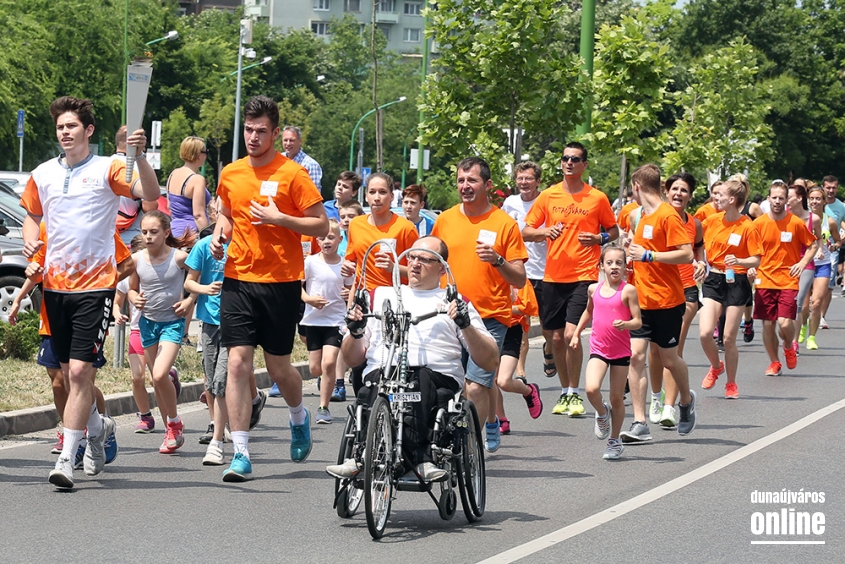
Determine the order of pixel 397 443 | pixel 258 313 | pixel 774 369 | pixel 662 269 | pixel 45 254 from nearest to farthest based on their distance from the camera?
pixel 397 443, pixel 258 313, pixel 45 254, pixel 662 269, pixel 774 369

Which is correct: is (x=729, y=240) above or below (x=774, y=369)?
above

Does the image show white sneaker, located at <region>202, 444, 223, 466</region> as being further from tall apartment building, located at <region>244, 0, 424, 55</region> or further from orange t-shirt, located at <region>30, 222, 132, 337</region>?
tall apartment building, located at <region>244, 0, 424, 55</region>

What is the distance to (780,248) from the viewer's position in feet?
50.6

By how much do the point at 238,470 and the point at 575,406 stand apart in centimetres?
426

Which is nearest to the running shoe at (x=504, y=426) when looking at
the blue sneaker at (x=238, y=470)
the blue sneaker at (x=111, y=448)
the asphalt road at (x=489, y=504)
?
the asphalt road at (x=489, y=504)

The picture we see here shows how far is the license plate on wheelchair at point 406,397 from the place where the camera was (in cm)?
691

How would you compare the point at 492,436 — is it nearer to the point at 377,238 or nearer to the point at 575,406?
the point at 377,238

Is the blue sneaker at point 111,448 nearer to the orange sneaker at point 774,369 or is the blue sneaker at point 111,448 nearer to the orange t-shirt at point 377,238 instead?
the orange t-shirt at point 377,238

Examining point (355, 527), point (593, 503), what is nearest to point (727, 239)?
point (593, 503)

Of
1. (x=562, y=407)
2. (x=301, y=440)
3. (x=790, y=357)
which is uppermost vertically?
(x=790, y=357)

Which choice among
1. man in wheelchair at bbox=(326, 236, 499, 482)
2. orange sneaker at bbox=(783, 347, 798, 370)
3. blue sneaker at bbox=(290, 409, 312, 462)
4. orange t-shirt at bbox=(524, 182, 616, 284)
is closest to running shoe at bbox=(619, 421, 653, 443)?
orange t-shirt at bbox=(524, 182, 616, 284)

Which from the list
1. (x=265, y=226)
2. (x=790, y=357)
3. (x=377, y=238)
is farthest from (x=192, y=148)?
(x=790, y=357)

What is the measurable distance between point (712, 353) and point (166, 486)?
6.29 m

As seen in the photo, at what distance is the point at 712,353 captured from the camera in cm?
1305
